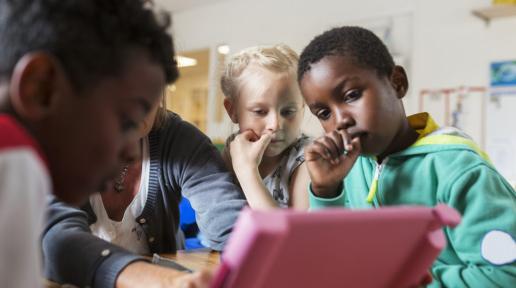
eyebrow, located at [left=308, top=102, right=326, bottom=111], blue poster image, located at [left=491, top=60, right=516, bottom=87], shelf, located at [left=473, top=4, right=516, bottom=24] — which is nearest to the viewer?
eyebrow, located at [left=308, top=102, right=326, bottom=111]

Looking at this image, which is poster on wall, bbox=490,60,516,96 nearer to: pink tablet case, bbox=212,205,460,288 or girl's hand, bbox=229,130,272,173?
girl's hand, bbox=229,130,272,173

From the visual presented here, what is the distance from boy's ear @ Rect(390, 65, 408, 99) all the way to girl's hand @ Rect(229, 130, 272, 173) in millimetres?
332

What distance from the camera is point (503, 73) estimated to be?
2.88 meters

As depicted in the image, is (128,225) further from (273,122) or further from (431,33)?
(431,33)

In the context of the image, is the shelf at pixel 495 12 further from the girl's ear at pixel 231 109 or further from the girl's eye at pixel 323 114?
the girl's eye at pixel 323 114

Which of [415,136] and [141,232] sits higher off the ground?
[415,136]

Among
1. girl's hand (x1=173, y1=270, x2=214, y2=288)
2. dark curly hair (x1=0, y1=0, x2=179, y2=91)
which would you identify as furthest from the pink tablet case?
dark curly hair (x1=0, y1=0, x2=179, y2=91)

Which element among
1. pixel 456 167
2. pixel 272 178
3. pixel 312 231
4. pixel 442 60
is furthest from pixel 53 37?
pixel 442 60

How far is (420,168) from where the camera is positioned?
2.65 feet

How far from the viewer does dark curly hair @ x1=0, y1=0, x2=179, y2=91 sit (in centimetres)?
39

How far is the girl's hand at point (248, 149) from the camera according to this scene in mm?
1108

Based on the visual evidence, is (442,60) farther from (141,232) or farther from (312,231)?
(312,231)

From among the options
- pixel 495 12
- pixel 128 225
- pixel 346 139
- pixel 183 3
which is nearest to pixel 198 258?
pixel 128 225

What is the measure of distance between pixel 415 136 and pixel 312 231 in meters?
0.56
